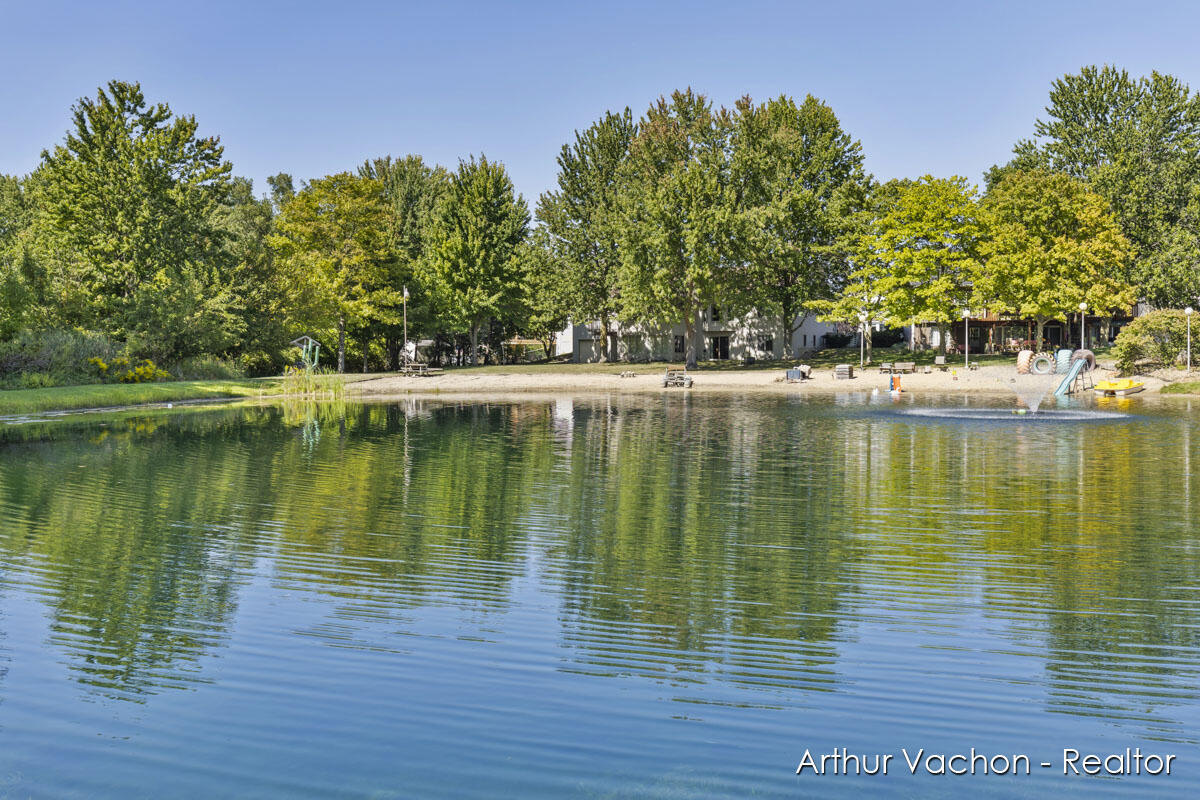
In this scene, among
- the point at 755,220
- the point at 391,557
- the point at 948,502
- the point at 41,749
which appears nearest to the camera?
the point at 41,749

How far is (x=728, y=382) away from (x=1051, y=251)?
26721mm

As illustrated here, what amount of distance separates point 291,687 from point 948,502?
416 inches

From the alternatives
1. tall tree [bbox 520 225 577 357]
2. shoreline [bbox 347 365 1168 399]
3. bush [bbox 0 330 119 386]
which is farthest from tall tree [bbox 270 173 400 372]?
bush [bbox 0 330 119 386]

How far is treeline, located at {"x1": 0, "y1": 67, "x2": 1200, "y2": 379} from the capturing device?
177 feet

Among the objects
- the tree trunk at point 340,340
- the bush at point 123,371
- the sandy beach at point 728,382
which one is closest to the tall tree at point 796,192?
the sandy beach at point 728,382

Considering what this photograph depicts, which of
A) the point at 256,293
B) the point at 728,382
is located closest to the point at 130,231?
the point at 256,293

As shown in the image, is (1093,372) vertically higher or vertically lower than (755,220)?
lower

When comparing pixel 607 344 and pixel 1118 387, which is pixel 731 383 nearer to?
pixel 1118 387

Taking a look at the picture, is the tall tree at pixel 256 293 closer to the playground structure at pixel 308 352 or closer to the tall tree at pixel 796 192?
the playground structure at pixel 308 352

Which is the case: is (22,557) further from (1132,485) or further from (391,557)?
(1132,485)

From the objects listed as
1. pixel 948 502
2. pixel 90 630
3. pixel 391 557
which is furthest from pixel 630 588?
pixel 948 502

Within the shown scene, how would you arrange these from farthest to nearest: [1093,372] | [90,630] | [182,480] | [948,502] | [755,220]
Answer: [755,220] → [1093,372] → [182,480] → [948,502] → [90,630]

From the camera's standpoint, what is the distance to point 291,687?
6570mm

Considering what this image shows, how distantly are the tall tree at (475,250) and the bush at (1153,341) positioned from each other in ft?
147
